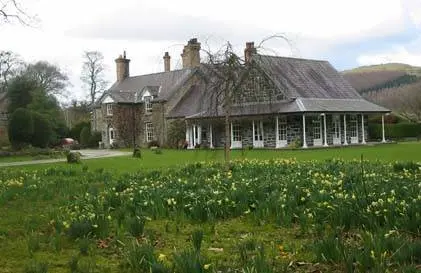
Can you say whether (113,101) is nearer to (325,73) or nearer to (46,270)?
(325,73)

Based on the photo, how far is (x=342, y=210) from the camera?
6.72 m

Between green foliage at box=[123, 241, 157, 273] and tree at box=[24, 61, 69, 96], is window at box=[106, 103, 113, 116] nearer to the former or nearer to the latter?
tree at box=[24, 61, 69, 96]

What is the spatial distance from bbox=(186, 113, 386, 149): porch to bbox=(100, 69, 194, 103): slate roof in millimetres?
7612

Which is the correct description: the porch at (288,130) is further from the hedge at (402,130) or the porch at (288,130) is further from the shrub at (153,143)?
the shrub at (153,143)

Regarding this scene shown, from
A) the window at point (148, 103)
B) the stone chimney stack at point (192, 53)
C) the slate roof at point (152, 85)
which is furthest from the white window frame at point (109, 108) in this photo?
the stone chimney stack at point (192, 53)

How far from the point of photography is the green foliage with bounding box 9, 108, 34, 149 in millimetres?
44125

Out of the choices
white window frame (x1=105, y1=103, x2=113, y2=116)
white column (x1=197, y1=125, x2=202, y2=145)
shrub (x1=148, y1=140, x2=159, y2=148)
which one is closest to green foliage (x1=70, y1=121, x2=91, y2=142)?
white window frame (x1=105, y1=103, x2=113, y2=116)

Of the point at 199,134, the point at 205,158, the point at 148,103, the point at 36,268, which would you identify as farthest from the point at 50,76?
the point at 36,268

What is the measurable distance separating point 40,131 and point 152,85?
58.9 ft

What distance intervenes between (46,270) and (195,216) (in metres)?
2.83

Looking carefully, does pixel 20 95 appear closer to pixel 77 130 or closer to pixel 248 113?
pixel 77 130

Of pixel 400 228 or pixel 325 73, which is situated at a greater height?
pixel 325 73

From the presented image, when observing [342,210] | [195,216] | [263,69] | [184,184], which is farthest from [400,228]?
[263,69]

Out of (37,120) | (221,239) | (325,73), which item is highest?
(325,73)
